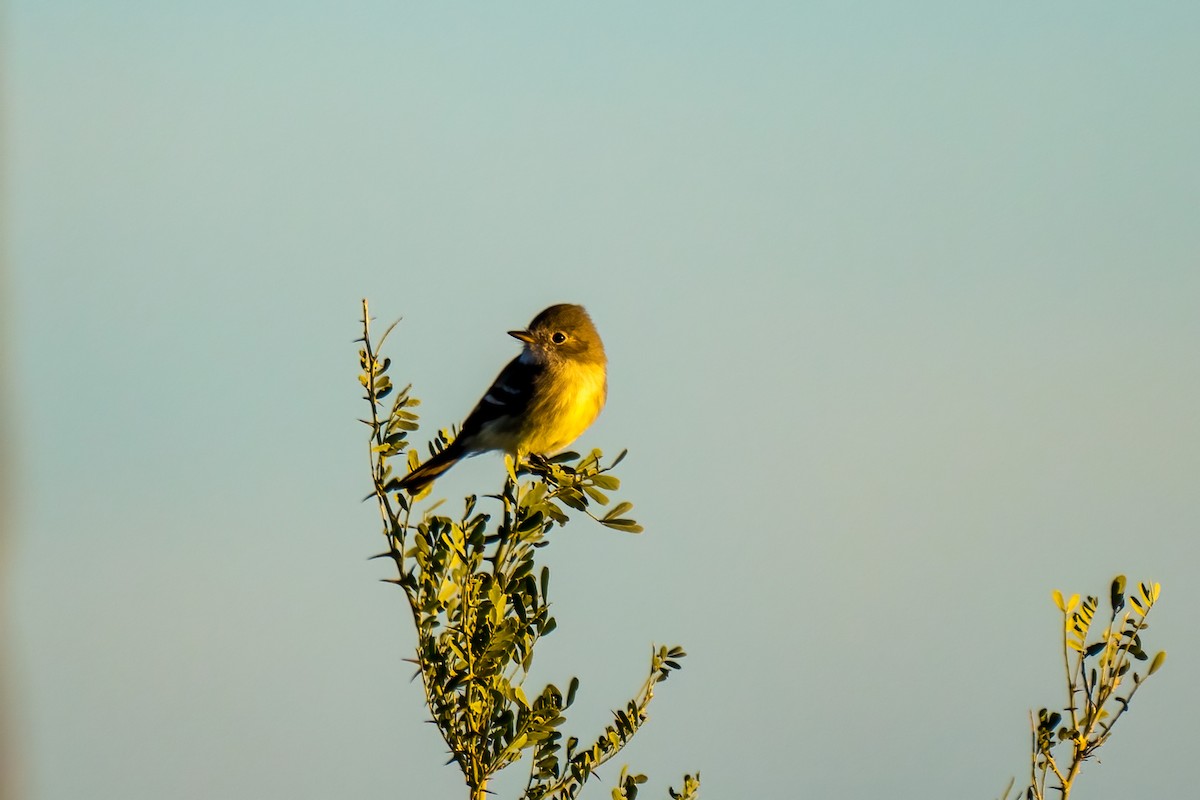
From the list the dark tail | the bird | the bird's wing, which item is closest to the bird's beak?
the bird

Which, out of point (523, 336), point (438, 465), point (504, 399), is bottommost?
point (438, 465)

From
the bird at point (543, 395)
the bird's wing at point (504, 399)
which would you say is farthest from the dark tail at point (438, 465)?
the bird's wing at point (504, 399)

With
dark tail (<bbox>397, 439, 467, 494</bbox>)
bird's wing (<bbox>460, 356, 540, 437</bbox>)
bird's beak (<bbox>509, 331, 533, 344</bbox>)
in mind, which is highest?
bird's beak (<bbox>509, 331, 533, 344</bbox>)

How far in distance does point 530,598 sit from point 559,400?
12.5ft

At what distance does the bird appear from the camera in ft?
28.2

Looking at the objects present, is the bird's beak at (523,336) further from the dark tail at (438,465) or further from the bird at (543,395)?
the dark tail at (438,465)

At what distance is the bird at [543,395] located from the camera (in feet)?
28.2

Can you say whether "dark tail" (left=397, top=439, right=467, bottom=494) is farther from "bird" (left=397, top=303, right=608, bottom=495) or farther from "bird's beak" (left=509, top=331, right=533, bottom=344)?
"bird's beak" (left=509, top=331, right=533, bottom=344)

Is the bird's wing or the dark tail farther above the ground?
the bird's wing

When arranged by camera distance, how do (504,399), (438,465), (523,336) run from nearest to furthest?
(438,465) < (504,399) < (523,336)

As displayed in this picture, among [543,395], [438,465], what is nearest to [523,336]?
[543,395]

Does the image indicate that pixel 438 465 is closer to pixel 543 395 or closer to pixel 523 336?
pixel 543 395

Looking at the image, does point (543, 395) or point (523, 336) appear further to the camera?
point (523, 336)

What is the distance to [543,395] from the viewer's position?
8.77 meters
